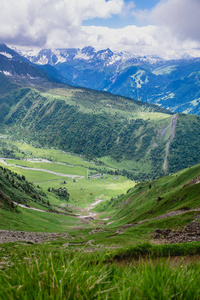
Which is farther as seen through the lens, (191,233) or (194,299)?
(191,233)

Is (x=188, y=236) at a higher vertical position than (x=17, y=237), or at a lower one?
higher

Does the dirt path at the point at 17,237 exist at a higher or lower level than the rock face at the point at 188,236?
lower

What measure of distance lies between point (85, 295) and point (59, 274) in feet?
2.18

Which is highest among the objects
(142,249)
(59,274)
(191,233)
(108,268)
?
(59,274)

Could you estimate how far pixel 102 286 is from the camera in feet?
11.6

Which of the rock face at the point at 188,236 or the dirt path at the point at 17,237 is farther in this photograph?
the dirt path at the point at 17,237

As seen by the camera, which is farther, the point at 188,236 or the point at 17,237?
the point at 17,237

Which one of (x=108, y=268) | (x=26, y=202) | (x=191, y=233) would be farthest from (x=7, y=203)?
(x=108, y=268)

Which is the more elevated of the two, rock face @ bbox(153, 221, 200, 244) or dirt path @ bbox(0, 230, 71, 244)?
rock face @ bbox(153, 221, 200, 244)

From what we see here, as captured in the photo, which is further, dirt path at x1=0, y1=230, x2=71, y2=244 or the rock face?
dirt path at x1=0, y1=230, x2=71, y2=244

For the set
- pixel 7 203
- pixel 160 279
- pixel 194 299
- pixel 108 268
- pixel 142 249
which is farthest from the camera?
pixel 7 203

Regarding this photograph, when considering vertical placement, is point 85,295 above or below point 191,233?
above

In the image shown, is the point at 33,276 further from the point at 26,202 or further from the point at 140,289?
the point at 26,202

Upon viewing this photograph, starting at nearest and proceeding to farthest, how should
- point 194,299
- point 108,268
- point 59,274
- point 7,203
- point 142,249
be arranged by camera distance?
1. point 194,299
2. point 59,274
3. point 108,268
4. point 142,249
5. point 7,203
